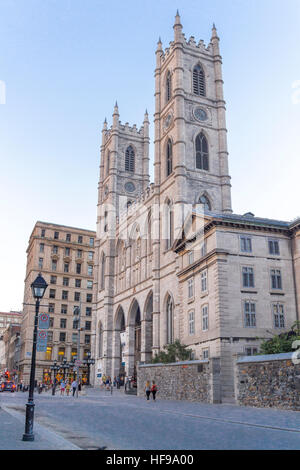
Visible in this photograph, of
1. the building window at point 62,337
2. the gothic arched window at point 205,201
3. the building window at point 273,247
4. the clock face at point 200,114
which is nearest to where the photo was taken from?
the building window at point 273,247

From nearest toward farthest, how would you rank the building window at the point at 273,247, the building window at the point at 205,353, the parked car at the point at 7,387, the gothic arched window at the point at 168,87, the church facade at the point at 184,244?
the church facade at the point at 184,244 → the building window at the point at 205,353 → the building window at the point at 273,247 → the parked car at the point at 7,387 → the gothic arched window at the point at 168,87

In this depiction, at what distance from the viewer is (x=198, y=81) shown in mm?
58469

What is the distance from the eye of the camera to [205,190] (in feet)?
171

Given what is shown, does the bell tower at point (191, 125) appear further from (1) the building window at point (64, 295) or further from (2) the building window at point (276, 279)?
(1) the building window at point (64, 295)

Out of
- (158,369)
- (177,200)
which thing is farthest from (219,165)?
(158,369)

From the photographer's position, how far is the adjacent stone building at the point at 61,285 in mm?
82375

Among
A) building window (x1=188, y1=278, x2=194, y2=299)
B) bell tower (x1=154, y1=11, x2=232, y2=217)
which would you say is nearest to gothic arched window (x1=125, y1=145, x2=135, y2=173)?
bell tower (x1=154, y1=11, x2=232, y2=217)

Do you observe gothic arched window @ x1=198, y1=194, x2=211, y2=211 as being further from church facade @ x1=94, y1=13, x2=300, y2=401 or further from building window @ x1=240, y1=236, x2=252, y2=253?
building window @ x1=240, y1=236, x2=252, y2=253

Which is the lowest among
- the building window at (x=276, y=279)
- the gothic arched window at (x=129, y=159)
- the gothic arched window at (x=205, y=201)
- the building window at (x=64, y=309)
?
the building window at (x=276, y=279)

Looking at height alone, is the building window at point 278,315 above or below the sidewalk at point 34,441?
above

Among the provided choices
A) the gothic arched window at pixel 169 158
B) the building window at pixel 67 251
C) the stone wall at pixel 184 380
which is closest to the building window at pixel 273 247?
the stone wall at pixel 184 380

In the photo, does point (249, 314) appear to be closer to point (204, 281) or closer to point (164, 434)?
point (204, 281)

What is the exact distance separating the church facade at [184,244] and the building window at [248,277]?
0.07m

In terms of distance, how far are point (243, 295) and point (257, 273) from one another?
82.1 inches
